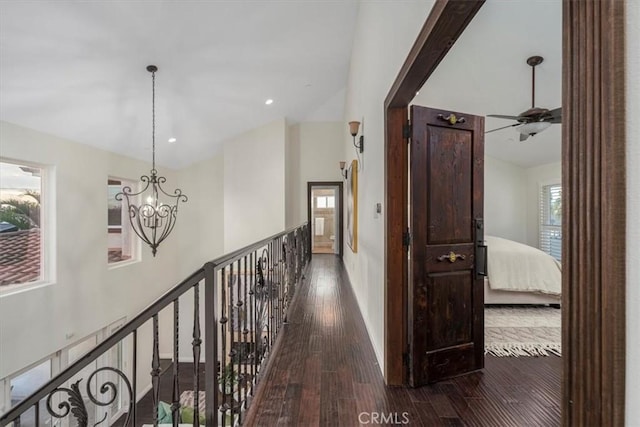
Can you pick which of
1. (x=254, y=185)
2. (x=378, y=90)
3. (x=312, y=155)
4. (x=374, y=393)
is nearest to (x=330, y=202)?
→ (x=312, y=155)

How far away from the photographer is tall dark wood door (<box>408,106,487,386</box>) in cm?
222

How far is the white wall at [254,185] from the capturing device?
754cm

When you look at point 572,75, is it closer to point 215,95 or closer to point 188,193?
point 215,95

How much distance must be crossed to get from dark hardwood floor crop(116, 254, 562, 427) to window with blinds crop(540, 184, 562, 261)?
439 cm

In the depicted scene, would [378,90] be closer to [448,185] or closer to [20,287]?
[448,185]

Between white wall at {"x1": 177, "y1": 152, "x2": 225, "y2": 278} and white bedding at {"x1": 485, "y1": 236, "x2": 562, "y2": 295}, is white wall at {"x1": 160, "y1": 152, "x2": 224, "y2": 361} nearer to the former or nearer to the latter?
white wall at {"x1": 177, "y1": 152, "x2": 225, "y2": 278}

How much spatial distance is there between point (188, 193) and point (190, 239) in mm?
1191

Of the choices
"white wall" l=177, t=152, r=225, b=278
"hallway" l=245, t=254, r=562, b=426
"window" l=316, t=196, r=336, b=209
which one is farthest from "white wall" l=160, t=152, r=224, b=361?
"hallway" l=245, t=254, r=562, b=426

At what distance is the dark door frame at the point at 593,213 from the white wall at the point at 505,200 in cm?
688

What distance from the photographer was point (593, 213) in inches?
24.2

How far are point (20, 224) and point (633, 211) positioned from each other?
5700mm

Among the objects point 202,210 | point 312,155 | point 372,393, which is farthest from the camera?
point 312,155

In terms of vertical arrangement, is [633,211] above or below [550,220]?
above

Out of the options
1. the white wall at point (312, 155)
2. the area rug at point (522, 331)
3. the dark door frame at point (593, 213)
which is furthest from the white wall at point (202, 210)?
the dark door frame at point (593, 213)
